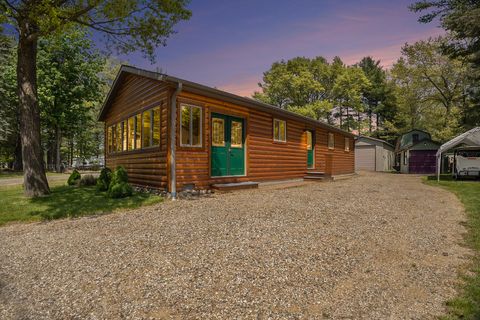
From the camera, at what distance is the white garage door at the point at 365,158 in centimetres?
3391

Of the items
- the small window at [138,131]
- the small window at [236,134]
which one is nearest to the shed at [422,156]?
the small window at [236,134]

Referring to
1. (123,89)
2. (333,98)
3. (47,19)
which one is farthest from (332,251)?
(333,98)

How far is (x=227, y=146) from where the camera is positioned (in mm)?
10609

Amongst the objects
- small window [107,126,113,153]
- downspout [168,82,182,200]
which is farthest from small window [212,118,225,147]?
small window [107,126,113,153]

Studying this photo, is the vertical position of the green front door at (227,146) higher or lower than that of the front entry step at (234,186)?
higher

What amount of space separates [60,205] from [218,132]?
5.56 metres

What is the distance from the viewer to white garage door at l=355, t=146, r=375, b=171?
33906 millimetres

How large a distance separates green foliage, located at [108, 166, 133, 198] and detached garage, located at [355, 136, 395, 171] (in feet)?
Result: 102

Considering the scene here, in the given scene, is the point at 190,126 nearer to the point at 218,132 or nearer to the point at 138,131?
the point at 218,132

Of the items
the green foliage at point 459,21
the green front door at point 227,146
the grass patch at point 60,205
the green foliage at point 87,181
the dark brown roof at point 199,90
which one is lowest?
Result: the grass patch at point 60,205

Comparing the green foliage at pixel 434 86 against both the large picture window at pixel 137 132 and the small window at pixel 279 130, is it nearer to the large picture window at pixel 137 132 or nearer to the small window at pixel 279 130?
the small window at pixel 279 130

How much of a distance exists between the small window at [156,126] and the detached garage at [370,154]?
1177 inches

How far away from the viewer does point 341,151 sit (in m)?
21.2

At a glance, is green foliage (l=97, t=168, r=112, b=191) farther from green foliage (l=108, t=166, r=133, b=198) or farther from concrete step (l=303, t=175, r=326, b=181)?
concrete step (l=303, t=175, r=326, b=181)
